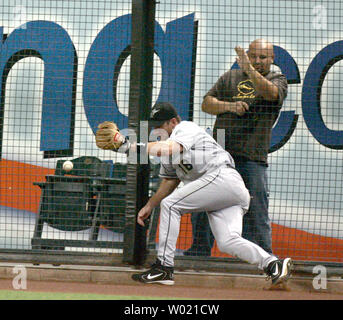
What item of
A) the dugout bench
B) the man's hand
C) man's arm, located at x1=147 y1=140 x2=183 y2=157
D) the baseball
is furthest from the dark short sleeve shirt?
the baseball

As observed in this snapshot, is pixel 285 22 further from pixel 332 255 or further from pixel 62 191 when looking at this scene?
pixel 62 191

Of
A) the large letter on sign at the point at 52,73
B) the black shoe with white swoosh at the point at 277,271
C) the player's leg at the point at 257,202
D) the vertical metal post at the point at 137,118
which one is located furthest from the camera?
the large letter on sign at the point at 52,73

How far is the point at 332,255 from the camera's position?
618 centimetres

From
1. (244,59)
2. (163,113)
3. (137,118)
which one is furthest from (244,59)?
(137,118)

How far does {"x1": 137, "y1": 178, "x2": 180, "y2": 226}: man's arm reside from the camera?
17.4ft

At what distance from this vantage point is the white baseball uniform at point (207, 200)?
4.96 metres

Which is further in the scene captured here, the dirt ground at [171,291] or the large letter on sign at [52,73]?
the large letter on sign at [52,73]

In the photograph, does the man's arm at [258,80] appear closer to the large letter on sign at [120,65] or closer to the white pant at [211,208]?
the large letter on sign at [120,65]

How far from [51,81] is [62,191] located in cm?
112

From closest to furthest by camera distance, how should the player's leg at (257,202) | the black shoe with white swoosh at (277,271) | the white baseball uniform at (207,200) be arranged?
the black shoe with white swoosh at (277,271), the white baseball uniform at (207,200), the player's leg at (257,202)

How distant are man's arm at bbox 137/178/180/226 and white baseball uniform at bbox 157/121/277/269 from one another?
0.27m

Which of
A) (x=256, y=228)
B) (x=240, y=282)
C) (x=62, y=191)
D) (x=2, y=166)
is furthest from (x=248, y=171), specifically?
(x=2, y=166)

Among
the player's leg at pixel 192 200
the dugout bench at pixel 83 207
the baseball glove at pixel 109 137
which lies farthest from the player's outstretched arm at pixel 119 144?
the dugout bench at pixel 83 207

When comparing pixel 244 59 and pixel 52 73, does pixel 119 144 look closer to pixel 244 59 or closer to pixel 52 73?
pixel 244 59
